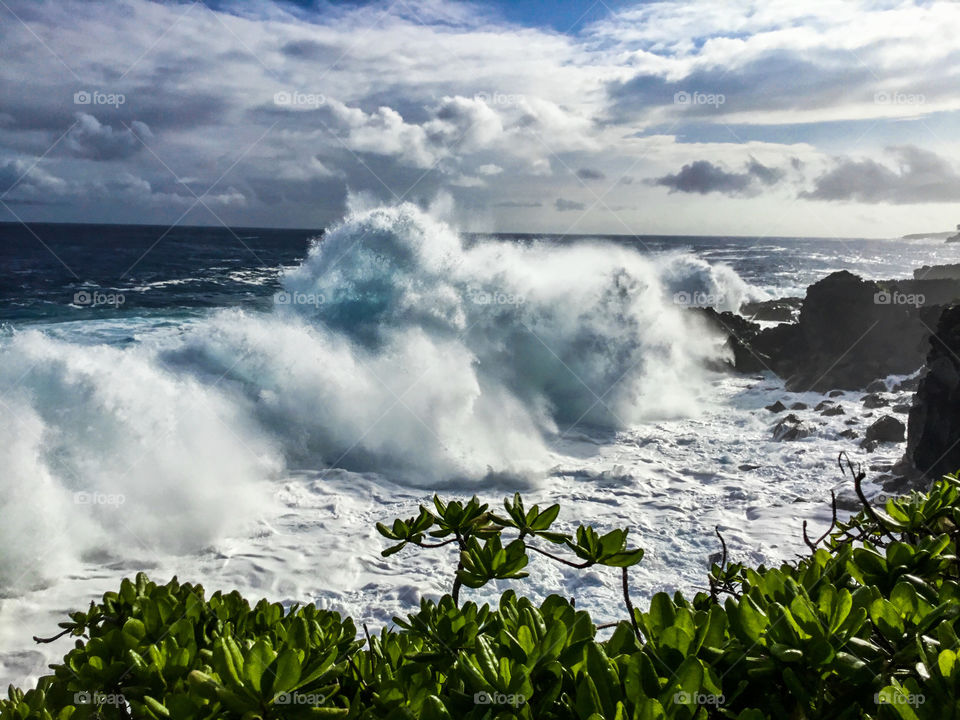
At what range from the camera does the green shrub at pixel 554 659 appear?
2.78ft

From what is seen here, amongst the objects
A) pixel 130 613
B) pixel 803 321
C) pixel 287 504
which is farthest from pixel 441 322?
pixel 130 613

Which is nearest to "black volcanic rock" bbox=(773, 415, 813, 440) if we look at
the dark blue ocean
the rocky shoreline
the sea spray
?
the rocky shoreline

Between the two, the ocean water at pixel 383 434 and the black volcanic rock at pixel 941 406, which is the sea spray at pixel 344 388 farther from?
the black volcanic rock at pixel 941 406

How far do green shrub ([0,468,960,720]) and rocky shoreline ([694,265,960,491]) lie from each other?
9375mm

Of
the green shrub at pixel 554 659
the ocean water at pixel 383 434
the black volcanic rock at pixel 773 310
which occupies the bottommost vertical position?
the ocean water at pixel 383 434

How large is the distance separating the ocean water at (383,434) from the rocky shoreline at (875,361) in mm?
476

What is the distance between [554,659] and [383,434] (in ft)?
35.1

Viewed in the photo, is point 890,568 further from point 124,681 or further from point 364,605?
point 364,605

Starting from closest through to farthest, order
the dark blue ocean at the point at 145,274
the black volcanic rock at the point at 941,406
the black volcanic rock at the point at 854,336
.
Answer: the black volcanic rock at the point at 941,406 → the black volcanic rock at the point at 854,336 → the dark blue ocean at the point at 145,274

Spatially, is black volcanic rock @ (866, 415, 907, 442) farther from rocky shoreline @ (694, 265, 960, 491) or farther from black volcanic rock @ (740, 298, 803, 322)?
black volcanic rock @ (740, 298, 803, 322)

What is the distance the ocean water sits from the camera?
750 centimetres

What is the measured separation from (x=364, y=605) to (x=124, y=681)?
615 centimetres

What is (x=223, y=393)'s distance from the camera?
39.1 ft

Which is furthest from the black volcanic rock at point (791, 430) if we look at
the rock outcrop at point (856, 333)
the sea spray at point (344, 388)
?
the rock outcrop at point (856, 333)
